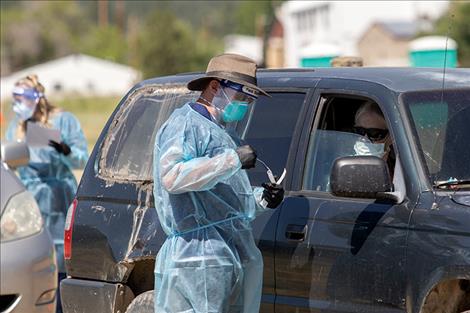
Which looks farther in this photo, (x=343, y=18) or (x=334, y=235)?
(x=343, y=18)

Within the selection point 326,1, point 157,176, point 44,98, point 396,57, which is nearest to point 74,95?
point 326,1

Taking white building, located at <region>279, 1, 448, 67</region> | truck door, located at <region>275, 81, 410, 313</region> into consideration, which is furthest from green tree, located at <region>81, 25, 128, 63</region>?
truck door, located at <region>275, 81, 410, 313</region>

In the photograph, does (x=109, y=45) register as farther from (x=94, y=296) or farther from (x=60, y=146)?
(x=94, y=296)

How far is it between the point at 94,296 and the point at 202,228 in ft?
4.71

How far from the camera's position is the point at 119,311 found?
617 centimetres

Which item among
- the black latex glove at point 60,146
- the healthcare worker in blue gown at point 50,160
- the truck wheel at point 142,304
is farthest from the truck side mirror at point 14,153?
the truck wheel at point 142,304

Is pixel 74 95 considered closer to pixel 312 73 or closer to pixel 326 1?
pixel 326 1

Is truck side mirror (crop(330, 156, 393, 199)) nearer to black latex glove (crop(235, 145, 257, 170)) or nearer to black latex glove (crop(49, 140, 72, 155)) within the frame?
black latex glove (crop(235, 145, 257, 170))

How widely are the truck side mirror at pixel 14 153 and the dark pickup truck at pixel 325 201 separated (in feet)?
6.35

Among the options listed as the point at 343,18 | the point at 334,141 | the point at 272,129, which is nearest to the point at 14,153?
the point at 272,129

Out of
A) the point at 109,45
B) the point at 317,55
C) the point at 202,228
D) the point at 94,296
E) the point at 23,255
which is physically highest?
the point at 109,45

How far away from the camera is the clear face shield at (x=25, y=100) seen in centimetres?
963

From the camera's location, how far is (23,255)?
716cm

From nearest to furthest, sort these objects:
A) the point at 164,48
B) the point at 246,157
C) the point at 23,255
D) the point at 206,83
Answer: the point at 246,157 → the point at 206,83 → the point at 23,255 → the point at 164,48
